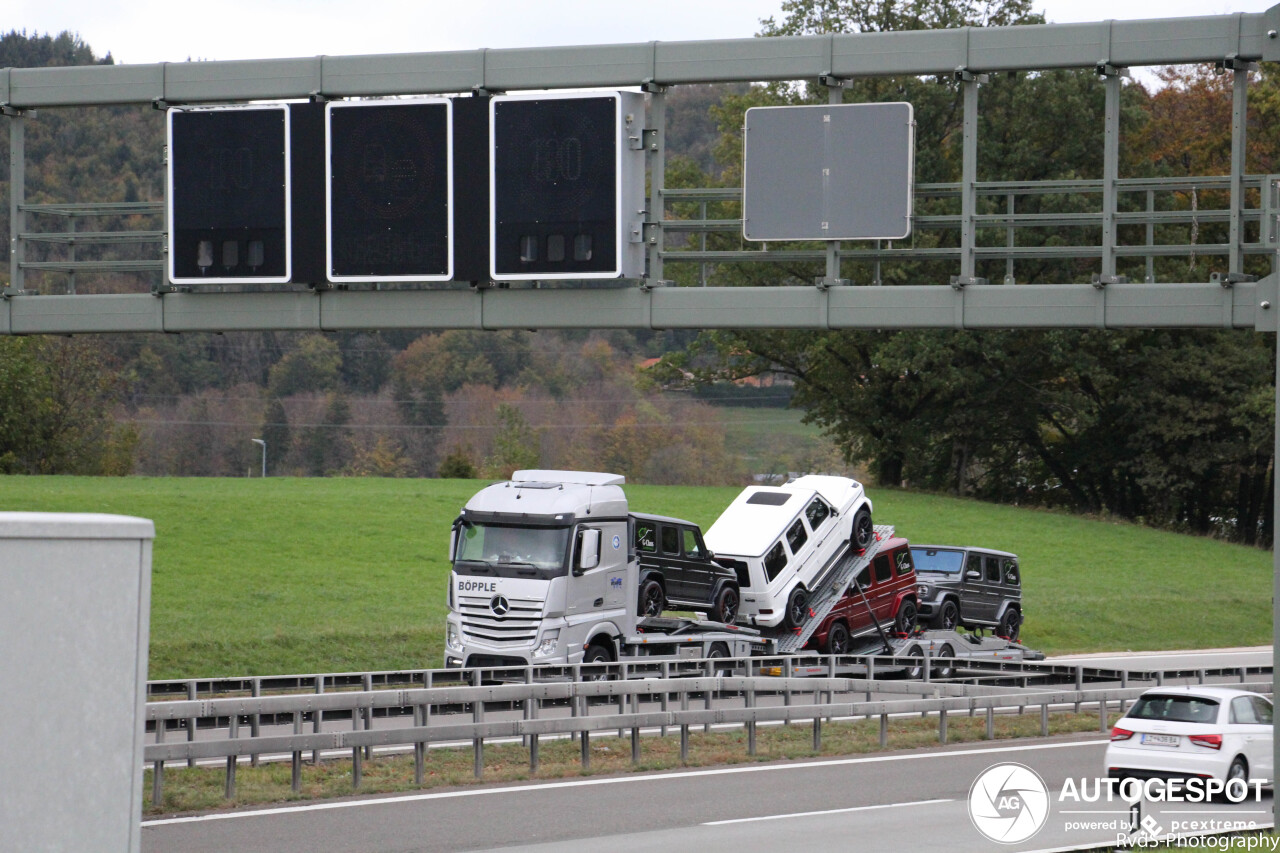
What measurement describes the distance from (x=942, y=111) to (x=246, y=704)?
4144 cm

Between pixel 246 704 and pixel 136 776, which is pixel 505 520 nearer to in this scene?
pixel 246 704

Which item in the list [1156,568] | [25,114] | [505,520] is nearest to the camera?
[25,114]

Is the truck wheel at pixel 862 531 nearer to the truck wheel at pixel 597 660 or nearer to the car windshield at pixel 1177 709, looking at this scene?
the truck wheel at pixel 597 660

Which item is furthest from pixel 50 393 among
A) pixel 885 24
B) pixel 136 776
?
pixel 136 776

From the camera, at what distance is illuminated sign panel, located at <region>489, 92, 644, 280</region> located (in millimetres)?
17172

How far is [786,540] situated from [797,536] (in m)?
0.24

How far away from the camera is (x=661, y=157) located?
17875 mm

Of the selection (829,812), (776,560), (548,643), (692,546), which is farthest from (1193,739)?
(776,560)

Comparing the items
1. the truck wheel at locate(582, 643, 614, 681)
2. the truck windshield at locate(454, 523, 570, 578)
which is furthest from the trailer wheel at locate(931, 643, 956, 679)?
the truck windshield at locate(454, 523, 570, 578)

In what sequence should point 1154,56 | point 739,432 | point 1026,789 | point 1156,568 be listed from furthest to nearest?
1. point 739,432
2. point 1156,568
3. point 1154,56
4. point 1026,789

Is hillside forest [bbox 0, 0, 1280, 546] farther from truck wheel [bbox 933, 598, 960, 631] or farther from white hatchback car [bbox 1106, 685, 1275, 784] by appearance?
white hatchback car [bbox 1106, 685, 1275, 784]

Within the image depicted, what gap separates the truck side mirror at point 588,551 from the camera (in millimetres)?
22031

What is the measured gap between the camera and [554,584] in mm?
21766

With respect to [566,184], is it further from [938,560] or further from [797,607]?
[938,560]
